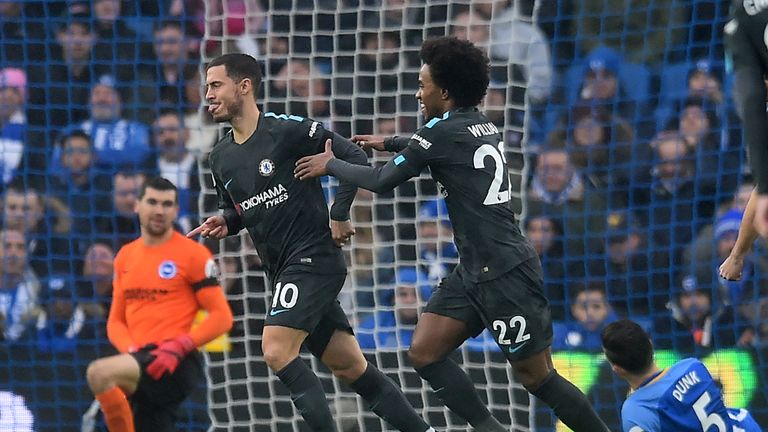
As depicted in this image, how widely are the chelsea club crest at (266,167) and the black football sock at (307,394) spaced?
84cm

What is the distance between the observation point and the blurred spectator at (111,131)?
9273mm

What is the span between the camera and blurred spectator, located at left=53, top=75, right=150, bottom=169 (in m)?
9.27

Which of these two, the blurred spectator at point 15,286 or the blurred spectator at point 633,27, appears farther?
the blurred spectator at point 15,286

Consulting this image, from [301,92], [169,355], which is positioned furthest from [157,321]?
[301,92]

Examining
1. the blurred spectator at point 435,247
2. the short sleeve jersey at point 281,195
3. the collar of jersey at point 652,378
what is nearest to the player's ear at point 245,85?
the short sleeve jersey at point 281,195

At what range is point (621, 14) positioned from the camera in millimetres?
8914

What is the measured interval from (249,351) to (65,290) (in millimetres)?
1351

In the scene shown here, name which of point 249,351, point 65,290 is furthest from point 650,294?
point 65,290

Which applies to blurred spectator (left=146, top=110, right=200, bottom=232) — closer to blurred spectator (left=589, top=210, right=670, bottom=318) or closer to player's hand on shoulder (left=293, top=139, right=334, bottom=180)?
blurred spectator (left=589, top=210, right=670, bottom=318)

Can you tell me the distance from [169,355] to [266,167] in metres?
1.37

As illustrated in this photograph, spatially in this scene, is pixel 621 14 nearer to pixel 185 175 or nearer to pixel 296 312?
pixel 185 175

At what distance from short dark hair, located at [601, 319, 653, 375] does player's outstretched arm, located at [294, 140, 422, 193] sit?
1.06m

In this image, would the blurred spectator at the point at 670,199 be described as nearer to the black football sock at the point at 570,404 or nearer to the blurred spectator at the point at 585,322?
the blurred spectator at the point at 585,322

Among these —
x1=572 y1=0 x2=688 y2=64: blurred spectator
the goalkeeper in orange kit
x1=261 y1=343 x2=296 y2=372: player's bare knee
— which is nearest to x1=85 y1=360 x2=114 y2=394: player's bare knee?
the goalkeeper in orange kit
